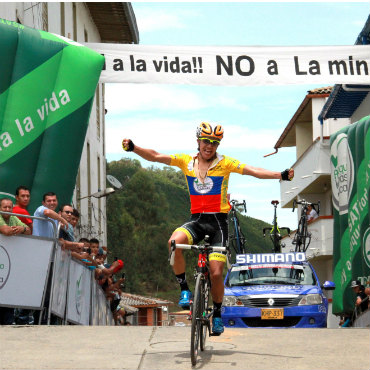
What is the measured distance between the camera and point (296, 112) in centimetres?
4741

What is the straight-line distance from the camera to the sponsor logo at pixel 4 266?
1145 centimetres

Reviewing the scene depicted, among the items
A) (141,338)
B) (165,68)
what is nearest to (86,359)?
(141,338)

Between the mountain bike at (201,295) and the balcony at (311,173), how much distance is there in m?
29.7

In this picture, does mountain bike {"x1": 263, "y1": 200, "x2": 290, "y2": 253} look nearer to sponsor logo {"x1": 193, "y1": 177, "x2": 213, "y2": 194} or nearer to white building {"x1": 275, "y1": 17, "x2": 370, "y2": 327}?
white building {"x1": 275, "y1": 17, "x2": 370, "y2": 327}

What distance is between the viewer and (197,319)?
8.14 metres

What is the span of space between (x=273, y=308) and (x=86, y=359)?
8.02m

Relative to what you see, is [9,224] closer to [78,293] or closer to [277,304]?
[78,293]

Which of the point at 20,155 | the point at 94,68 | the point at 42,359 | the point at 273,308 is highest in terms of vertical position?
the point at 94,68

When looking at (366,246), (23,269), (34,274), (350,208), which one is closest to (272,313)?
(366,246)

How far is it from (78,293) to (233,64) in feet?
18.6

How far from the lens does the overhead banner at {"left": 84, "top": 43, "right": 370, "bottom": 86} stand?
16312mm

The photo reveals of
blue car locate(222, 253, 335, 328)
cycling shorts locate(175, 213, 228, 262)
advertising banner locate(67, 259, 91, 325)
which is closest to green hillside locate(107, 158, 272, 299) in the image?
blue car locate(222, 253, 335, 328)

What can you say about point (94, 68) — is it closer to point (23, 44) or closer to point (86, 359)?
point (23, 44)

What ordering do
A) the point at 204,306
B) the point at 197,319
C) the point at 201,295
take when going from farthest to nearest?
the point at 204,306 → the point at 201,295 → the point at 197,319
